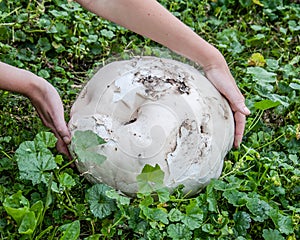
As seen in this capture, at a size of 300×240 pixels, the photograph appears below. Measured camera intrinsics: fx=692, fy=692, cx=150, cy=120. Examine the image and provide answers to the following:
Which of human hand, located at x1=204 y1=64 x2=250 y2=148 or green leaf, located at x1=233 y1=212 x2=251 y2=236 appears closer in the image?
green leaf, located at x1=233 y1=212 x2=251 y2=236

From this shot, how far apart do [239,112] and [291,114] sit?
2.08ft

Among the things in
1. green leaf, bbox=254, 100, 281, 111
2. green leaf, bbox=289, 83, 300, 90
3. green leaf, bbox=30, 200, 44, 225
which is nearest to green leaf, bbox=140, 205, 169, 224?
green leaf, bbox=30, 200, 44, 225

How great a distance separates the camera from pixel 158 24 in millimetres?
3023

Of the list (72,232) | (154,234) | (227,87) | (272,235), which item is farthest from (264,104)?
(72,232)

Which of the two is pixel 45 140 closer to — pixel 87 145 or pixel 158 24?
pixel 87 145

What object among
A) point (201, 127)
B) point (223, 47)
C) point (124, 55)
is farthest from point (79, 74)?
point (201, 127)

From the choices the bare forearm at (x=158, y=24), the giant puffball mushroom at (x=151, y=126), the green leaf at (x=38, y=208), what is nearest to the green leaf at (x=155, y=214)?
the giant puffball mushroom at (x=151, y=126)

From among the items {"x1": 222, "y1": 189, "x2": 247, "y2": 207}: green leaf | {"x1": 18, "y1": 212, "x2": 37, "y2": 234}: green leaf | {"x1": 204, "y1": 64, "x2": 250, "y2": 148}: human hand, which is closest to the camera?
{"x1": 18, "y1": 212, "x2": 37, "y2": 234}: green leaf

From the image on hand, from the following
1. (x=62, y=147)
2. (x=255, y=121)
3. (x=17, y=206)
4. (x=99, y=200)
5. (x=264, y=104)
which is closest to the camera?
(x=17, y=206)

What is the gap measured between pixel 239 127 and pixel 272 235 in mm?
555

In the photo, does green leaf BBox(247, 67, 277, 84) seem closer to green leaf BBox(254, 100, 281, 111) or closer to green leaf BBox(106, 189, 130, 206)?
green leaf BBox(254, 100, 281, 111)

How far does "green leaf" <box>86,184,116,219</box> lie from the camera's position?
2.75m

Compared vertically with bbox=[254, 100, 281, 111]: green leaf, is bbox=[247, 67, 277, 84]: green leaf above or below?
below

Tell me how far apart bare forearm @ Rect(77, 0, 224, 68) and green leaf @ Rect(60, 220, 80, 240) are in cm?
94
